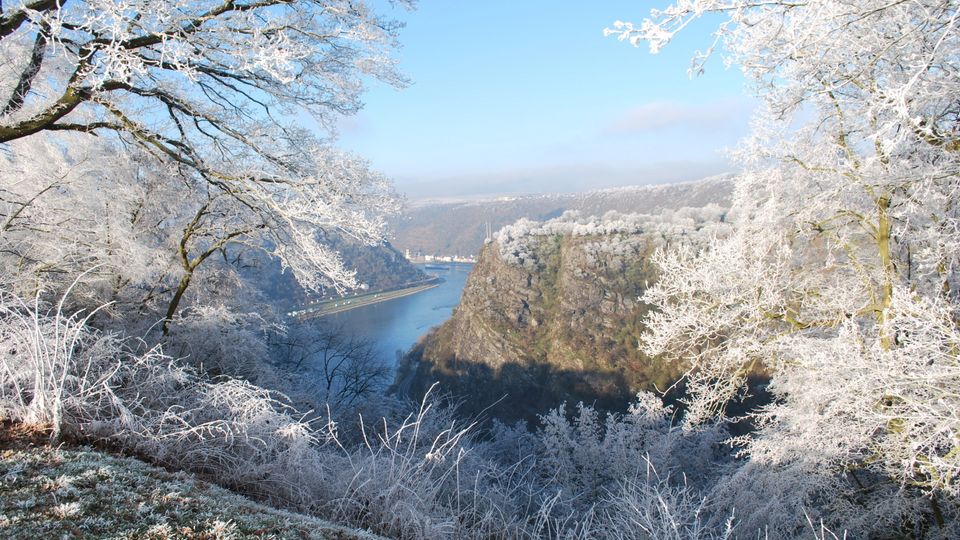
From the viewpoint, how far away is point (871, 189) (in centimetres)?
429

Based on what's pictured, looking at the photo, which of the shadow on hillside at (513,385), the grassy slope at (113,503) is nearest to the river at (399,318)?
the shadow on hillside at (513,385)

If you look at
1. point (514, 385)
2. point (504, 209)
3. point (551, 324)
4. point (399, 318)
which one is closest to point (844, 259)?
point (514, 385)

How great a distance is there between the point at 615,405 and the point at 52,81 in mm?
31781

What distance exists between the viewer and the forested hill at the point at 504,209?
82188mm

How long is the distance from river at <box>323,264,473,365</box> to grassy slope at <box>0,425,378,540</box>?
37643 millimetres

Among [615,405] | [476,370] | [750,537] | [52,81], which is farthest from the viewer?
[476,370]

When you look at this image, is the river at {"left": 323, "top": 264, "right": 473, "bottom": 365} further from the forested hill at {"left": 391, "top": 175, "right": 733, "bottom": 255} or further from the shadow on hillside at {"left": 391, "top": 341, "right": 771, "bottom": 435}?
the forested hill at {"left": 391, "top": 175, "right": 733, "bottom": 255}

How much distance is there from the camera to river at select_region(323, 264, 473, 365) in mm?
48406

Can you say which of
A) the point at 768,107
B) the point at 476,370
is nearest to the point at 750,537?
the point at 768,107

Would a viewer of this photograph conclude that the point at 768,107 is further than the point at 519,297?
No

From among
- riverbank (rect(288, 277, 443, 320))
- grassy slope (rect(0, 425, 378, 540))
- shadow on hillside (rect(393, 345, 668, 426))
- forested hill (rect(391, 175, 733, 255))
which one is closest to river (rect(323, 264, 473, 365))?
riverbank (rect(288, 277, 443, 320))

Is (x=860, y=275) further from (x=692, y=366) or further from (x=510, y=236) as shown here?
(x=510, y=236)

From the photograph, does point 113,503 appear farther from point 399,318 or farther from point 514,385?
point 399,318

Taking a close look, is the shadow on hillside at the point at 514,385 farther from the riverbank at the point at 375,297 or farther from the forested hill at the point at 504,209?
the forested hill at the point at 504,209
